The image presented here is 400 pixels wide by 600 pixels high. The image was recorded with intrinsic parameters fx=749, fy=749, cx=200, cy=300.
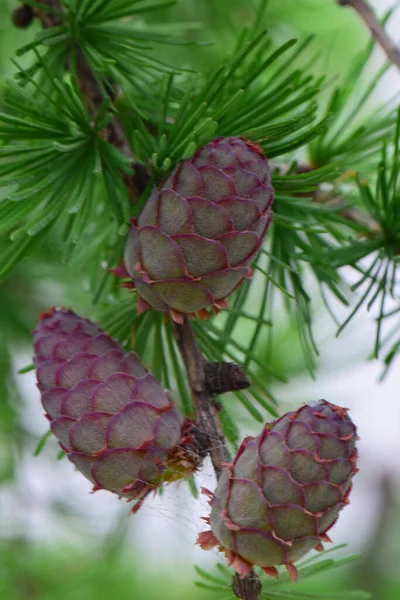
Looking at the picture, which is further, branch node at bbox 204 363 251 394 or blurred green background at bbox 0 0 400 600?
blurred green background at bbox 0 0 400 600

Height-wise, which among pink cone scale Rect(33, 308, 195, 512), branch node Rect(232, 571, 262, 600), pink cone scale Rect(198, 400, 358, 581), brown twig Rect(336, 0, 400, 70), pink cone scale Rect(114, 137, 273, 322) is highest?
brown twig Rect(336, 0, 400, 70)

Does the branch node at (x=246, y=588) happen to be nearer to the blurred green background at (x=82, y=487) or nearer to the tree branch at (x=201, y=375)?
the tree branch at (x=201, y=375)

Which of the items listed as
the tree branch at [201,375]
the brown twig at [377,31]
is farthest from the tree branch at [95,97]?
the brown twig at [377,31]

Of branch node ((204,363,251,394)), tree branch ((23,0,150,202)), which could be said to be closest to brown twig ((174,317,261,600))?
branch node ((204,363,251,394))

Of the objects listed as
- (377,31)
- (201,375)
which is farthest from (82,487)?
(377,31)

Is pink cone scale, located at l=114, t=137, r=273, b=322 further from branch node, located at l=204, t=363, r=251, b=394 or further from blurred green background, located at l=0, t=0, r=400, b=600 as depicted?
blurred green background, located at l=0, t=0, r=400, b=600

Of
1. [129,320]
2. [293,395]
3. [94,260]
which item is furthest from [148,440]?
[293,395]
